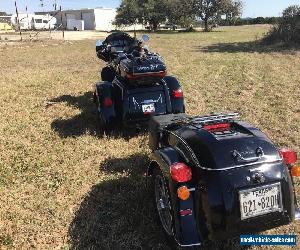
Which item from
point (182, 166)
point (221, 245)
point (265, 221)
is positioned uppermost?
point (182, 166)

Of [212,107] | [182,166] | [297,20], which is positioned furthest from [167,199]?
[297,20]

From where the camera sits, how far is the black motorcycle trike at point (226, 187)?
11.5 feet

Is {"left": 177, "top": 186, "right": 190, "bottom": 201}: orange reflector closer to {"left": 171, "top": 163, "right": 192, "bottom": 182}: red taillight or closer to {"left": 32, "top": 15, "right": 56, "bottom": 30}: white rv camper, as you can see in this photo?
{"left": 171, "top": 163, "right": 192, "bottom": 182}: red taillight

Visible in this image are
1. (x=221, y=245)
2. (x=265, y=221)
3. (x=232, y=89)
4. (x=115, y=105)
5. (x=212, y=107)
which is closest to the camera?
(x=265, y=221)

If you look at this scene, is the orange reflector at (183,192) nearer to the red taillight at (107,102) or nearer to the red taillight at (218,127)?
the red taillight at (218,127)

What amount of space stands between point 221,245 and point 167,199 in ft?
2.64

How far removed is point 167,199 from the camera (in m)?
4.14

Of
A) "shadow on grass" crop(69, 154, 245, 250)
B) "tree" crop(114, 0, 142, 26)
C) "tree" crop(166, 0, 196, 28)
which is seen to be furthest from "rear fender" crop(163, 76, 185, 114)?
"tree" crop(114, 0, 142, 26)

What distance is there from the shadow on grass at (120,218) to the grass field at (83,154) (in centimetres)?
1

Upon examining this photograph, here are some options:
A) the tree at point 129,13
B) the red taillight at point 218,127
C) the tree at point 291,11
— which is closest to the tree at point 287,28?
the tree at point 291,11

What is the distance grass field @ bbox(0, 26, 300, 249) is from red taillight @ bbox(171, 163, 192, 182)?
0.97 metres

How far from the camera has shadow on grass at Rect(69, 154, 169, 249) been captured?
4284 millimetres

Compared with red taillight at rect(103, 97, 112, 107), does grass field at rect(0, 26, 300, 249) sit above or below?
below

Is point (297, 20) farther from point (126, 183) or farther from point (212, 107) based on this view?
point (126, 183)
